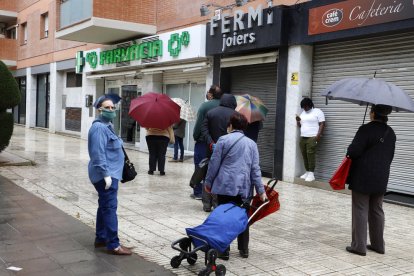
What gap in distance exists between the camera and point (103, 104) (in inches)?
200

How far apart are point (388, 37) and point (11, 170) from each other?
8.24 metres

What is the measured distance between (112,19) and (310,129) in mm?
8607

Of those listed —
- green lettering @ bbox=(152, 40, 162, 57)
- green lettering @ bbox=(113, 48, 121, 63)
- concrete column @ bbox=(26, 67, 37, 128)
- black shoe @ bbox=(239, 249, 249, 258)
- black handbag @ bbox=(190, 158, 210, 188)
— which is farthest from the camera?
concrete column @ bbox=(26, 67, 37, 128)

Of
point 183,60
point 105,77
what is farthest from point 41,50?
point 183,60

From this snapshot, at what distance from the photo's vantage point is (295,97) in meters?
10.4

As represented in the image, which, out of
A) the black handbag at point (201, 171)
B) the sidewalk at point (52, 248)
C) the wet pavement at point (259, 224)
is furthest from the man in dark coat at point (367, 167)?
the sidewalk at point (52, 248)

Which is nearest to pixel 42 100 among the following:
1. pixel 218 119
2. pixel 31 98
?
pixel 31 98

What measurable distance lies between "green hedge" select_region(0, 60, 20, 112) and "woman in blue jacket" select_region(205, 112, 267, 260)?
24.3 ft

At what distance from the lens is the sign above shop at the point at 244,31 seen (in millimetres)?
10617

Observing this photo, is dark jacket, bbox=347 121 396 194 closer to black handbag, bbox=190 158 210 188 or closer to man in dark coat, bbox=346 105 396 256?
man in dark coat, bbox=346 105 396 256

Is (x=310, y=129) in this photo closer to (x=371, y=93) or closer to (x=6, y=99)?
(x=371, y=93)

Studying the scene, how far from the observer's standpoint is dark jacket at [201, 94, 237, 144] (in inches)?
260

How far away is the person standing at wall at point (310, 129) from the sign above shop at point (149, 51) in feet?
13.5

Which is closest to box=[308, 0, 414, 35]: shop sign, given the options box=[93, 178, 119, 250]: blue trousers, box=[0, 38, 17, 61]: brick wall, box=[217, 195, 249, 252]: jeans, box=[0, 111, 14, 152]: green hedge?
box=[217, 195, 249, 252]: jeans
